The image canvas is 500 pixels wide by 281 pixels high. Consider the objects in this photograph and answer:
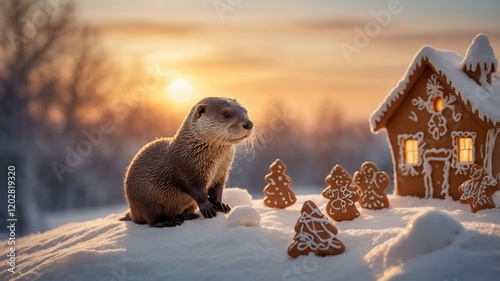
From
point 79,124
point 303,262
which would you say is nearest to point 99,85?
point 79,124

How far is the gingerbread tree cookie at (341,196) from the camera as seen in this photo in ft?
26.2

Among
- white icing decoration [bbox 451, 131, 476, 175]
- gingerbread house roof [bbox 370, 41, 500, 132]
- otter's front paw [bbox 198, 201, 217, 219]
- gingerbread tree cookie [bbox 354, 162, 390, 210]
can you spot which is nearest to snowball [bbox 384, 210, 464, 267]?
otter's front paw [bbox 198, 201, 217, 219]

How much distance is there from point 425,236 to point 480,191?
3.67 meters

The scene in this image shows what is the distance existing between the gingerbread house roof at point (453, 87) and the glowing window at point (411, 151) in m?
0.61

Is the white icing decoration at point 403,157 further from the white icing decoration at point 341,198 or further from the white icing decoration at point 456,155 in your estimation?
the white icing decoration at point 341,198

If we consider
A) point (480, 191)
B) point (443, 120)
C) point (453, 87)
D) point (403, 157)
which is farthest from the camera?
point (403, 157)

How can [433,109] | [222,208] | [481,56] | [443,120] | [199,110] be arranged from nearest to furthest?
[199,110], [222,208], [481,56], [443,120], [433,109]

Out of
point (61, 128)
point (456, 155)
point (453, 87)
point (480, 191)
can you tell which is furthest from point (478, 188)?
point (61, 128)

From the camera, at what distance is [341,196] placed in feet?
26.4

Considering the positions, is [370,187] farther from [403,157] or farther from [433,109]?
[433,109]

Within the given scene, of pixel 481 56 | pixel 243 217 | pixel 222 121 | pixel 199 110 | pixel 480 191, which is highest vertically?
pixel 481 56

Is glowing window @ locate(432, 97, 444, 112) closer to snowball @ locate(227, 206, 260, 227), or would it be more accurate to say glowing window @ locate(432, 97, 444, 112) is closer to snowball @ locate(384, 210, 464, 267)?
snowball @ locate(227, 206, 260, 227)

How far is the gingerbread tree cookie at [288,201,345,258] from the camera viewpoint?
5594 mm

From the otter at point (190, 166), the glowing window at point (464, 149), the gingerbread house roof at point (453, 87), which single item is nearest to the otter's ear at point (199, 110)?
the otter at point (190, 166)
